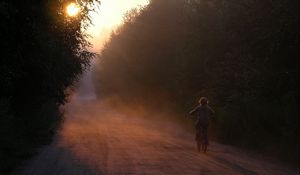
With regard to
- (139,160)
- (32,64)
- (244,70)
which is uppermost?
(244,70)

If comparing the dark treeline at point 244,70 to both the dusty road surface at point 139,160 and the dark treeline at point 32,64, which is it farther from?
the dark treeline at point 32,64

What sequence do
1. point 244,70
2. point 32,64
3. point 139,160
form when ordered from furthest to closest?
point 244,70 → point 32,64 → point 139,160

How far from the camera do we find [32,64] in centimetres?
2014

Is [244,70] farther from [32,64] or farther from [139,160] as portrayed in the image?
[32,64]

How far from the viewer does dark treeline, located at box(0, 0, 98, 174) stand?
13.2 metres

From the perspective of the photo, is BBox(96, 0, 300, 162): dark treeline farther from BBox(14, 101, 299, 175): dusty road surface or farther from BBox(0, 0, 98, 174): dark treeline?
BBox(0, 0, 98, 174): dark treeline

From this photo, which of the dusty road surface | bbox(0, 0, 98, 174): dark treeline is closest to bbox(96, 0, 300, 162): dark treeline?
the dusty road surface

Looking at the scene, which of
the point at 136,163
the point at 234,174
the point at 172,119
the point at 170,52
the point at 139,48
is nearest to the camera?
the point at 234,174

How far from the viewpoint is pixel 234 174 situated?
15914 millimetres

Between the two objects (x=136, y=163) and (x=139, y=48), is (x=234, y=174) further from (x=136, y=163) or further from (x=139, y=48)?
(x=139, y=48)

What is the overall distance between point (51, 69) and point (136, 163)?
297 inches

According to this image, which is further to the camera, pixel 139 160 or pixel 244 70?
pixel 244 70

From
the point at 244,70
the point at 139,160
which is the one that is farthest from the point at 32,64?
the point at 244,70

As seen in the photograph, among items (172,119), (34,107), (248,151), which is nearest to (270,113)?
(248,151)
